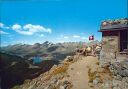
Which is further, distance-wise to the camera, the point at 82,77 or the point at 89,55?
the point at 89,55

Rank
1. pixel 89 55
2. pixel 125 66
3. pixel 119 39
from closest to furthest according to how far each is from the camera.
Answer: pixel 125 66, pixel 119 39, pixel 89 55

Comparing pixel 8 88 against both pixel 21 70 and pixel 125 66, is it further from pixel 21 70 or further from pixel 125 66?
pixel 125 66

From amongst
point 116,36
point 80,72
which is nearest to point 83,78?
point 80,72

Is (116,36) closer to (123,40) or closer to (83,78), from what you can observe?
(123,40)

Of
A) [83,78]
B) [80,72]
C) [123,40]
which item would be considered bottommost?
[83,78]

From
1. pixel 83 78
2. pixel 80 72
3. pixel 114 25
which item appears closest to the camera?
pixel 83 78

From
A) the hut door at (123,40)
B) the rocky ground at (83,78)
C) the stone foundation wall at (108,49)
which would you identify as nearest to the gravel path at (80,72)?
the rocky ground at (83,78)

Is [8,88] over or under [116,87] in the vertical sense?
under

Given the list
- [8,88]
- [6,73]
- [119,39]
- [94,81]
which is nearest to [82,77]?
[94,81]

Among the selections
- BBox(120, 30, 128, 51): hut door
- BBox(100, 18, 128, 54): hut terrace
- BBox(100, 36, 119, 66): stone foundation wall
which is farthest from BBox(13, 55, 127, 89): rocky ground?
BBox(120, 30, 128, 51): hut door

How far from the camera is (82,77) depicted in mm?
26906

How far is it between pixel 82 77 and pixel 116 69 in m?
4.12

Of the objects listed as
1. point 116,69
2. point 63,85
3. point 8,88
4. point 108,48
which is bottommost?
point 8,88

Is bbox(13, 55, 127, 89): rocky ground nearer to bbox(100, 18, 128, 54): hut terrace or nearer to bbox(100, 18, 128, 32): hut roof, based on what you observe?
bbox(100, 18, 128, 54): hut terrace
